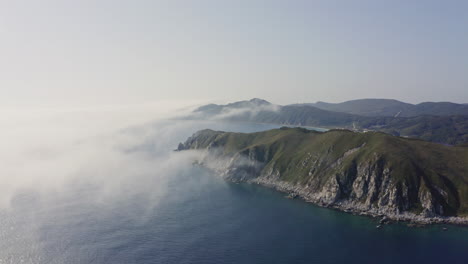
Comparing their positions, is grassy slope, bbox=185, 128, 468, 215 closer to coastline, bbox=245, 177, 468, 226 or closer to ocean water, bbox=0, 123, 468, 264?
coastline, bbox=245, 177, 468, 226

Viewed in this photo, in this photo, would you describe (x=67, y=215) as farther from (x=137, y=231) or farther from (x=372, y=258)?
(x=372, y=258)

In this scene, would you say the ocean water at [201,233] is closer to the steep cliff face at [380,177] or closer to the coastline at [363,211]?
the coastline at [363,211]

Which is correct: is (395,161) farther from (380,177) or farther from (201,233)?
(201,233)

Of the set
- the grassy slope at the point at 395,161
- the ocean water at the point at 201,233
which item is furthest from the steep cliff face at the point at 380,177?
the ocean water at the point at 201,233

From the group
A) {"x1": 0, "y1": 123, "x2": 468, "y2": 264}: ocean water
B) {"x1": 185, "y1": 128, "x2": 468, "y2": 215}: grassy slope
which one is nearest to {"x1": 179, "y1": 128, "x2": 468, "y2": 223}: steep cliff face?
{"x1": 185, "y1": 128, "x2": 468, "y2": 215}: grassy slope

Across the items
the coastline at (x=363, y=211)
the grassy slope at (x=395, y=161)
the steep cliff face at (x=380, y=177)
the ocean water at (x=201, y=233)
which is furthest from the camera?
→ the grassy slope at (x=395, y=161)

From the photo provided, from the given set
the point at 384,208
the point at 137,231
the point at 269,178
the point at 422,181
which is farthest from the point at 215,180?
the point at 422,181

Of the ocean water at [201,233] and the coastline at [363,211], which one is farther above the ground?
the coastline at [363,211]

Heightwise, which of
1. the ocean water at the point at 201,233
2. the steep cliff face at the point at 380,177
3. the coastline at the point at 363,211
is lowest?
the ocean water at the point at 201,233
